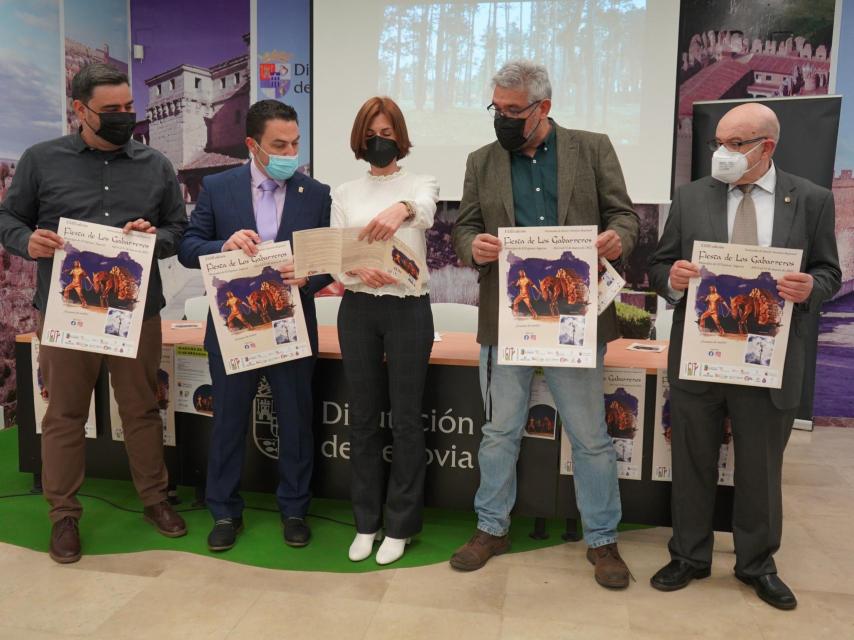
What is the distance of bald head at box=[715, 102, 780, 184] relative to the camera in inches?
88.7

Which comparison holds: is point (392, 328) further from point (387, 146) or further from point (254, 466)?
point (254, 466)

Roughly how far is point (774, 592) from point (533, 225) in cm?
146

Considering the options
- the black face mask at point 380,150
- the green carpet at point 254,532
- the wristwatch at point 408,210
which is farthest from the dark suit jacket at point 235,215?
the green carpet at point 254,532

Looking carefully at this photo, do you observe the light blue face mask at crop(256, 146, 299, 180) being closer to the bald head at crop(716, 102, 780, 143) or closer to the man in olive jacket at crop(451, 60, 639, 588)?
the man in olive jacket at crop(451, 60, 639, 588)

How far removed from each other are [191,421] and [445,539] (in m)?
1.23

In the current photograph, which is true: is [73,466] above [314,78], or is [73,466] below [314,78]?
below

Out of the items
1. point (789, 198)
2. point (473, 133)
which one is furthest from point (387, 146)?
point (473, 133)

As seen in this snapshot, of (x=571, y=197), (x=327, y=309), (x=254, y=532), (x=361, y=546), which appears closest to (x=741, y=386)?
(x=571, y=197)

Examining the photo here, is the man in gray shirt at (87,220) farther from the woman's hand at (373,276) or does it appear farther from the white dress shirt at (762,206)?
the white dress shirt at (762,206)

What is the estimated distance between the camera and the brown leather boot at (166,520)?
2.89 m

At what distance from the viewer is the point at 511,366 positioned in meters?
2.54

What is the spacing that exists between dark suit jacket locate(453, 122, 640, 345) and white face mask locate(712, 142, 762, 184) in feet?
0.96

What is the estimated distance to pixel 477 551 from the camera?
268cm

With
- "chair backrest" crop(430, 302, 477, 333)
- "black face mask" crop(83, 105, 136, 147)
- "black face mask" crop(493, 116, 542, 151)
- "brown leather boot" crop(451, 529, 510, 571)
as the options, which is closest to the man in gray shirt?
"black face mask" crop(83, 105, 136, 147)
